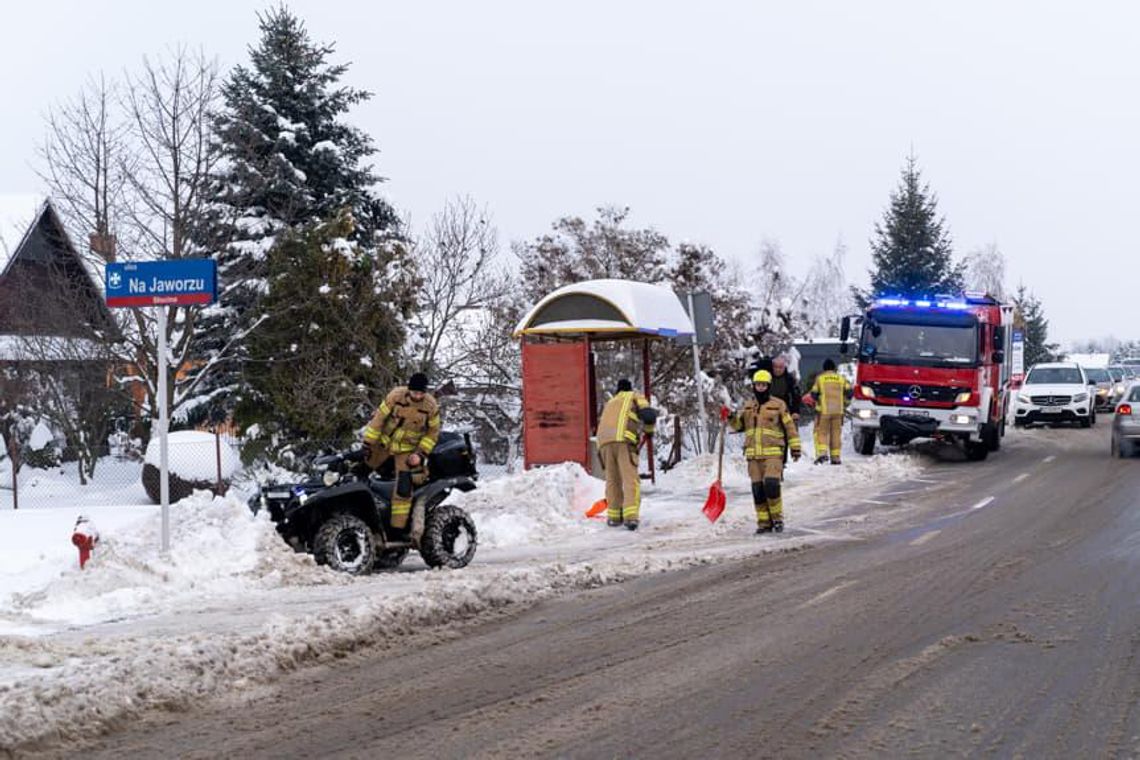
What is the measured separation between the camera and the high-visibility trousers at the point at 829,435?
2194 cm

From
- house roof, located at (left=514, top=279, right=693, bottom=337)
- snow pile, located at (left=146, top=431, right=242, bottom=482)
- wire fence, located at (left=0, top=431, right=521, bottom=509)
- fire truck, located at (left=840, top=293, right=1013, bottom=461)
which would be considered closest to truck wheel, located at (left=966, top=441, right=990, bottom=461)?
fire truck, located at (left=840, top=293, right=1013, bottom=461)

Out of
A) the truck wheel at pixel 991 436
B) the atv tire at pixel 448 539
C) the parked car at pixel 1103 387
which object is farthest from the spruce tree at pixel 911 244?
the atv tire at pixel 448 539

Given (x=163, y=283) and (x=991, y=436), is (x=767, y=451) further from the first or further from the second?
(x=991, y=436)

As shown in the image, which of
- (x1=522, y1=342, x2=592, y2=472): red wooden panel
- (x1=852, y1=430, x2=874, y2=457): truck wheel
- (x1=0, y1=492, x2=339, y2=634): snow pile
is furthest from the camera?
(x1=852, y1=430, x2=874, y2=457): truck wheel

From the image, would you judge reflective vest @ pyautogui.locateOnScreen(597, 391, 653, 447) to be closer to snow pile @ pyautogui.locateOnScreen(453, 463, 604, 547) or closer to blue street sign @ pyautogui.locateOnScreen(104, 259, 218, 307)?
snow pile @ pyautogui.locateOnScreen(453, 463, 604, 547)

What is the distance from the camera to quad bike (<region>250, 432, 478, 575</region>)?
10906mm

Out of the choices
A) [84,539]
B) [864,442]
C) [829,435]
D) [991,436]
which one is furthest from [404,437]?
[991,436]

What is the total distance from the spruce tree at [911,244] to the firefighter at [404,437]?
39.0 m

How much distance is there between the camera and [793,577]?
10.4m

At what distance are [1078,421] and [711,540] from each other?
2557cm

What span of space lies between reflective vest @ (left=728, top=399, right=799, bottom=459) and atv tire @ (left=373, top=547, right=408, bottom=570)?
4.18 metres

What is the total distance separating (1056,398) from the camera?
3462cm

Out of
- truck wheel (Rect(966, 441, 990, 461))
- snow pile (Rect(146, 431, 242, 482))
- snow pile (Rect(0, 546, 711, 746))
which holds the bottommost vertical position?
snow pile (Rect(0, 546, 711, 746))

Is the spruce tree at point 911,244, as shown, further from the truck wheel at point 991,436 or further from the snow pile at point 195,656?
the snow pile at point 195,656
